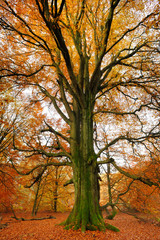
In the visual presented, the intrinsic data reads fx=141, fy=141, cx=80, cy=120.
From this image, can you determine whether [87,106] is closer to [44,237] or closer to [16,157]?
[44,237]

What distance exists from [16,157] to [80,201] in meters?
5.98

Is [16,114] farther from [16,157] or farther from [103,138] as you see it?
[103,138]

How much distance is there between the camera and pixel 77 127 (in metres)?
6.04

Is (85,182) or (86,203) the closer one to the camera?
(86,203)

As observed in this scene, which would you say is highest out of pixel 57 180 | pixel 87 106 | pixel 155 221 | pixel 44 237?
pixel 87 106

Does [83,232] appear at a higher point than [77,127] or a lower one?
lower

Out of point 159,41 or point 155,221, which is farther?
point 155,221

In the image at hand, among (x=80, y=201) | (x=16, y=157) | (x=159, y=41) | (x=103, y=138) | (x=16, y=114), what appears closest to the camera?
(x=80, y=201)

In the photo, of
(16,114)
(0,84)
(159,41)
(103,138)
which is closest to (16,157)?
(16,114)

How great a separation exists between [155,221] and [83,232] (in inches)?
364

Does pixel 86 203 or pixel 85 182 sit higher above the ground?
pixel 85 182

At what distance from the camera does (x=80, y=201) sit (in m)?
4.62

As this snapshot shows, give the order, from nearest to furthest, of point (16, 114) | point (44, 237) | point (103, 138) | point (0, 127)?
1. point (44, 237)
2. point (0, 127)
3. point (16, 114)
4. point (103, 138)

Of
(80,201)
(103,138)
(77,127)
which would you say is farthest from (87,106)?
(103,138)
